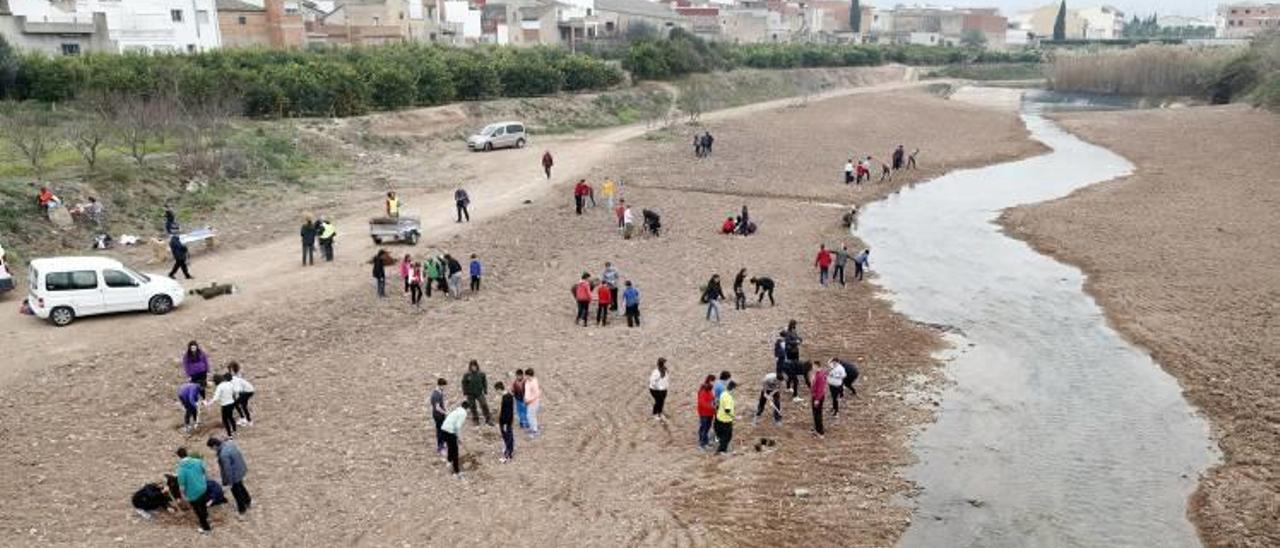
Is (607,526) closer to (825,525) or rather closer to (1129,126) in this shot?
(825,525)

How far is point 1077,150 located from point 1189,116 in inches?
643

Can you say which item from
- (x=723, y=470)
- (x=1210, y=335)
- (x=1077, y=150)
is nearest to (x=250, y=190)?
(x=723, y=470)

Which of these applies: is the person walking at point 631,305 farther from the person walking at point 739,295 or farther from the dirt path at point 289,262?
the dirt path at point 289,262

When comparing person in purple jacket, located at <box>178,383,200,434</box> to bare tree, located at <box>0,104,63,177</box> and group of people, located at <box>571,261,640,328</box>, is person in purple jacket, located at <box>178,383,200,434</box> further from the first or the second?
bare tree, located at <box>0,104,63,177</box>

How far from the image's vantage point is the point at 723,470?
16406 millimetres

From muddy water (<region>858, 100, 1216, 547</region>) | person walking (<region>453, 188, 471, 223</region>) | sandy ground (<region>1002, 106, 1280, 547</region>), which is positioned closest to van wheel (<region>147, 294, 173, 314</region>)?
person walking (<region>453, 188, 471, 223</region>)

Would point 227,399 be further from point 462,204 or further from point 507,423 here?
point 462,204

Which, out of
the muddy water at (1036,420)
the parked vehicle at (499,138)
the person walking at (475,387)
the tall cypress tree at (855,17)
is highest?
the tall cypress tree at (855,17)

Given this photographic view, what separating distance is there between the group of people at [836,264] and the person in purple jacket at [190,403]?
1767 cm

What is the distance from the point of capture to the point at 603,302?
2350 cm

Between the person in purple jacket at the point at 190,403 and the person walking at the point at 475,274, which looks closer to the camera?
the person in purple jacket at the point at 190,403

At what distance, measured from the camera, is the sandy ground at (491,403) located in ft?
47.3

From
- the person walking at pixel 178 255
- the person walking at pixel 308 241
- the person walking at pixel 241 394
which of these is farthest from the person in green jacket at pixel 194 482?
the person walking at pixel 308 241

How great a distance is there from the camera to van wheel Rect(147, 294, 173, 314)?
22.1m
